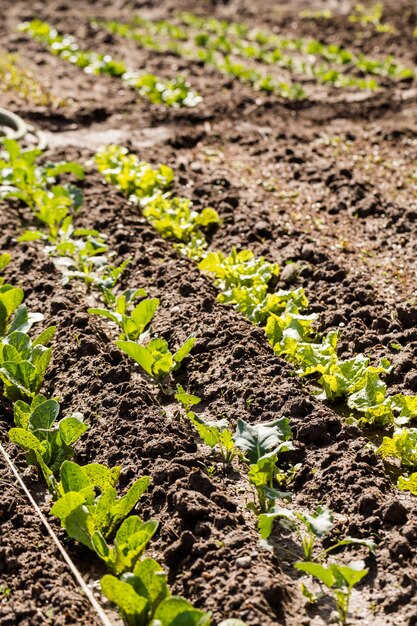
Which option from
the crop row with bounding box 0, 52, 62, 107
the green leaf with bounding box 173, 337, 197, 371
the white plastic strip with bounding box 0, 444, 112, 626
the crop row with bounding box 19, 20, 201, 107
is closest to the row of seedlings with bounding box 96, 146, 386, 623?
the green leaf with bounding box 173, 337, 197, 371

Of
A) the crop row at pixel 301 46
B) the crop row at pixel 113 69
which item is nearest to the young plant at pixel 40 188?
the crop row at pixel 113 69

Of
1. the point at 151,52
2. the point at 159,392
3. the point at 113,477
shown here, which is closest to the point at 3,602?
the point at 113,477

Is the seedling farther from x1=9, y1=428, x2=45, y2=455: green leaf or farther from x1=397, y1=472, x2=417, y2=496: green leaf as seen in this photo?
x1=397, y1=472, x2=417, y2=496: green leaf

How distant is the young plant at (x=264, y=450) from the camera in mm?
3508

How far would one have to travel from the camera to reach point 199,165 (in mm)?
6988

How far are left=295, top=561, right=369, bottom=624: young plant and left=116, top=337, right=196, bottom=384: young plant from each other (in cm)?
157

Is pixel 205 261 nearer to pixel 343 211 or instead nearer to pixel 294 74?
pixel 343 211

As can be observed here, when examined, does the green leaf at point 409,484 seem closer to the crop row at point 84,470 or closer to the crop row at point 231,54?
A: the crop row at point 84,470

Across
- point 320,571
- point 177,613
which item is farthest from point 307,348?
point 177,613

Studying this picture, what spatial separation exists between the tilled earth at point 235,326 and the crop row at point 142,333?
0.34 ft

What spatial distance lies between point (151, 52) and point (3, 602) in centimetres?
852

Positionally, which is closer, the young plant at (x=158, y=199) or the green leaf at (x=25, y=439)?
the green leaf at (x=25, y=439)

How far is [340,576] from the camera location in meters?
3.02

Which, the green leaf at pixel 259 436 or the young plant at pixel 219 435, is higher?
the green leaf at pixel 259 436
